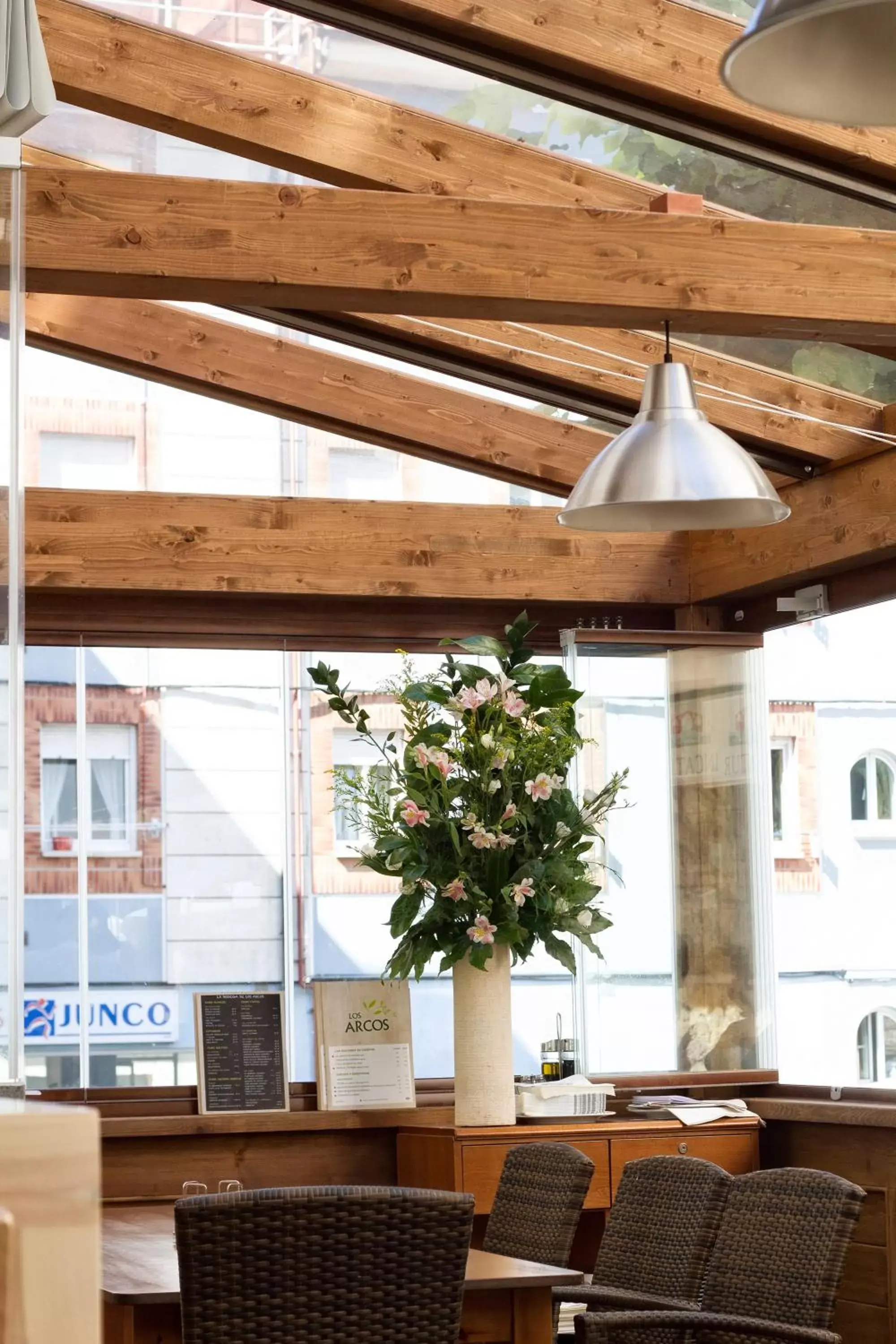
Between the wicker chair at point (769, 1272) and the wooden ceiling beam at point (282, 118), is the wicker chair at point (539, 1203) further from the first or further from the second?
the wooden ceiling beam at point (282, 118)

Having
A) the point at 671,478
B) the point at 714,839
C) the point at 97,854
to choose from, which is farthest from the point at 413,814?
the point at 671,478

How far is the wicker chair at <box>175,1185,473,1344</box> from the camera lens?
→ 2967 millimetres

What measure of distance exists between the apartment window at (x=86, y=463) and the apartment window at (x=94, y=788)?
2.51ft

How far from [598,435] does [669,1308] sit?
3115 mm

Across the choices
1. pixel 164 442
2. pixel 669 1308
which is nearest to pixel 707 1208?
pixel 669 1308

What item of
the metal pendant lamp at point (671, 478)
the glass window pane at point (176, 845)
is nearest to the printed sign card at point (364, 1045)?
the glass window pane at point (176, 845)

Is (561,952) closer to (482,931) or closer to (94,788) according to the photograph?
(482,931)

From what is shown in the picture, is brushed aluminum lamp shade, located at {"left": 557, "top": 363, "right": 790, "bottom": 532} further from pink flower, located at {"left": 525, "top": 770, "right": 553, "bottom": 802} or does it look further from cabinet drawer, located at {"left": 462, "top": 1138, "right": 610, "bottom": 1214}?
cabinet drawer, located at {"left": 462, "top": 1138, "right": 610, "bottom": 1214}

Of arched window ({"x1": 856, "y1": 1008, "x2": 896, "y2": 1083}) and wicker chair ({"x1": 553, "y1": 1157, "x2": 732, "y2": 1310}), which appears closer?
wicker chair ({"x1": 553, "y1": 1157, "x2": 732, "y2": 1310})

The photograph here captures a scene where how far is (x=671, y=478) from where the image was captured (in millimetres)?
3529

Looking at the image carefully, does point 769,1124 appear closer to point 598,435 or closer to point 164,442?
point 598,435

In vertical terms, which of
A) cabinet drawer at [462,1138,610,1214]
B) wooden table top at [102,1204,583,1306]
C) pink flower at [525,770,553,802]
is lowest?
cabinet drawer at [462,1138,610,1214]

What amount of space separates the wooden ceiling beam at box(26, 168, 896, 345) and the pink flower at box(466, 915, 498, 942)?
6.99 feet

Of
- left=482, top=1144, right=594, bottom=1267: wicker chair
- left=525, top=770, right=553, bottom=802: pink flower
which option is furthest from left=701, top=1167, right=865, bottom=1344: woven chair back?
left=525, top=770, right=553, bottom=802: pink flower
